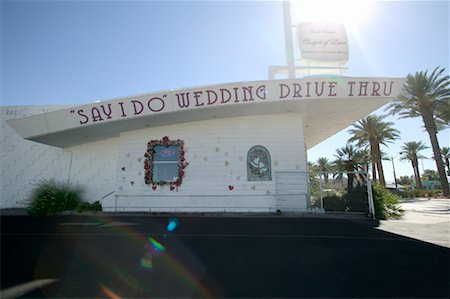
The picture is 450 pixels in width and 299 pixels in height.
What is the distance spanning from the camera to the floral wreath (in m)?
11.5

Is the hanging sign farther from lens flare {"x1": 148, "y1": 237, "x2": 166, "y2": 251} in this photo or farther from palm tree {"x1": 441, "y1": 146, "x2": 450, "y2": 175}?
palm tree {"x1": 441, "y1": 146, "x2": 450, "y2": 175}

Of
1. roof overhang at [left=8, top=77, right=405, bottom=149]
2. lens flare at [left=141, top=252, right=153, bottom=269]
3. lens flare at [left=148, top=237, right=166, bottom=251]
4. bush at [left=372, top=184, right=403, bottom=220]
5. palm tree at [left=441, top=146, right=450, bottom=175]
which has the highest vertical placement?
palm tree at [left=441, top=146, right=450, bottom=175]

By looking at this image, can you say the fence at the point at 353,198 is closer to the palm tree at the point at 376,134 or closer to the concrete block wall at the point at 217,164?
the concrete block wall at the point at 217,164


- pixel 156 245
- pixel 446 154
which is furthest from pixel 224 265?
pixel 446 154

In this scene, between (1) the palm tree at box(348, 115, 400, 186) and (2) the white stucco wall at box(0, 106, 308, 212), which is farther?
(1) the palm tree at box(348, 115, 400, 186)

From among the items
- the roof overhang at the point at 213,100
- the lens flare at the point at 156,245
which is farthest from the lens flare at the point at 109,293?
the roof overhang at the point at 213,100

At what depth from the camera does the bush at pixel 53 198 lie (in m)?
10.3

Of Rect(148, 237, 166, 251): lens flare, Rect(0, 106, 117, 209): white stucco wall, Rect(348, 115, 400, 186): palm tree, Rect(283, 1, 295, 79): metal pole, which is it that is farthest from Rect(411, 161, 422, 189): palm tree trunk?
Rect(148, 237, 166, 251): lens flare

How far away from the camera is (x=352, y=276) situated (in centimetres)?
344

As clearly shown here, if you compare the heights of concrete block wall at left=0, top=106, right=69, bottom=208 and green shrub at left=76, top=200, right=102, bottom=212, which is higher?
concrete block wall at left=0, top=106, right=69, bottom=208

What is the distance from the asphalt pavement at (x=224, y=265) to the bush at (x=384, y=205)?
15.4ft

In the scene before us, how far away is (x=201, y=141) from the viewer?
1184 centimetres

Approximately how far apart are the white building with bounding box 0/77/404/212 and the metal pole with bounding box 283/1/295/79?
8.83 feet

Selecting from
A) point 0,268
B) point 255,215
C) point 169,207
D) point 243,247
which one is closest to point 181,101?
point 169,207
